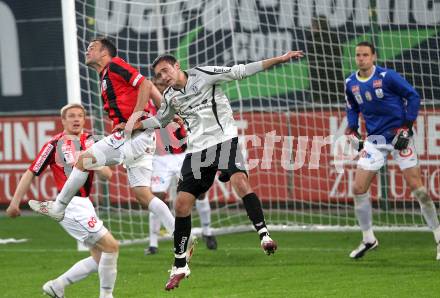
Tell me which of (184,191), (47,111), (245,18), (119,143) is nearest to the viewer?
(184,191)

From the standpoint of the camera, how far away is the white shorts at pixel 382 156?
1150cm

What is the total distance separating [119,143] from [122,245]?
3986mm

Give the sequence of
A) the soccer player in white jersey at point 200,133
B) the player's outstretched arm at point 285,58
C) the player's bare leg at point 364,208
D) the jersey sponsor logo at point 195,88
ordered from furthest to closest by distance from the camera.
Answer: the player's bare leg at point 364,208
the jersey sponsor logo at point 195,88
the soccer player in white jersey at point 200,133
the player's outstretched arm at point 285,58

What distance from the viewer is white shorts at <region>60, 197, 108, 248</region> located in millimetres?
8922

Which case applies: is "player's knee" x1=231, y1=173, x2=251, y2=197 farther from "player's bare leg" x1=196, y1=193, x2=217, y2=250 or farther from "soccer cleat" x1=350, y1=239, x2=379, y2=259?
"player's bare leg" x1=196, y1=193, x2=217, y2=250

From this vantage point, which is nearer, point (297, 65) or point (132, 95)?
point (132, 95)

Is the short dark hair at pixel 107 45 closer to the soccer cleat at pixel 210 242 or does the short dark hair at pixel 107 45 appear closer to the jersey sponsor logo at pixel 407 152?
the jersey sponsor logo at pixel 407 152

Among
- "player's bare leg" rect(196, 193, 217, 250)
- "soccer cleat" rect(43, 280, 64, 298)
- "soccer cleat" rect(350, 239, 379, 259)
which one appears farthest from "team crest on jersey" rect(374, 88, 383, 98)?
"soccer cleat" rect(43, 280, 64, 298)

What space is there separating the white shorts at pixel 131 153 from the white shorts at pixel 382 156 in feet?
7.51

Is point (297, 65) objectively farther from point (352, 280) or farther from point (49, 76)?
point (352, 280)

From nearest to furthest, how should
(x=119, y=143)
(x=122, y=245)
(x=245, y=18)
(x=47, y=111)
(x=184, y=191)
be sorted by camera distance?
(x=184, y=191) → (x=119, y=143) → (x=122, y=245) → (x=245, y=18) → (x=47, y=111)

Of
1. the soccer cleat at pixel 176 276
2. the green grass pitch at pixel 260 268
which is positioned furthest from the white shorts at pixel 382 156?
the soccer cleat at pixel 176 276

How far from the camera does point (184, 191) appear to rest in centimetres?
933

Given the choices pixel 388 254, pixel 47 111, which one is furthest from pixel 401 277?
pixel 47 111
